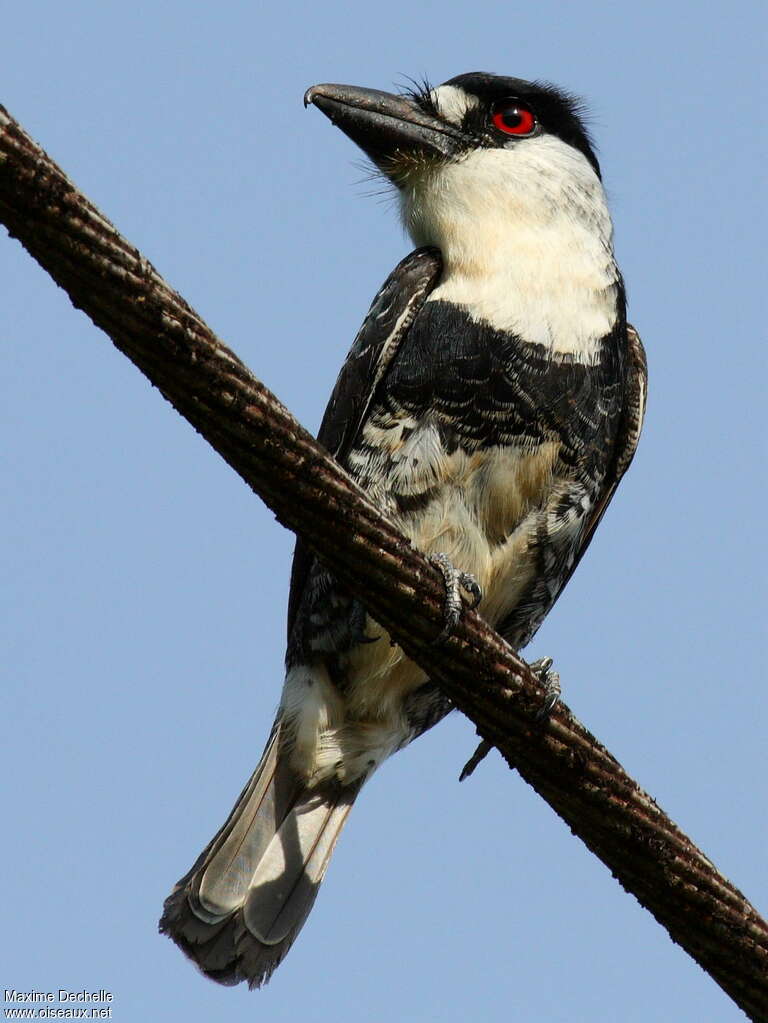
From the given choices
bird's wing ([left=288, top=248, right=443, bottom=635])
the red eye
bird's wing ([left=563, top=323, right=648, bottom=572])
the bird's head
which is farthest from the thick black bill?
bird's wing ([left=563, top=323, right=648, bottom=572])

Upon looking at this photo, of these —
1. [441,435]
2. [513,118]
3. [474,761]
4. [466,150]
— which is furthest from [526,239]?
[474,761]

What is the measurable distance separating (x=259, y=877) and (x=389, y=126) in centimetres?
256

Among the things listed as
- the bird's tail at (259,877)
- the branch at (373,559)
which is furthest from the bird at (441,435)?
the branch at (373,559)

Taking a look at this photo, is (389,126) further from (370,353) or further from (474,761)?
(474,761)

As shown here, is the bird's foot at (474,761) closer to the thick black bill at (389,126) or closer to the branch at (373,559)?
the branch at (373,559)

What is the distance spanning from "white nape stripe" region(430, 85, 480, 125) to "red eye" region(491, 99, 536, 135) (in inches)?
3.6

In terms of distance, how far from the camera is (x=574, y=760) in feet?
10.2

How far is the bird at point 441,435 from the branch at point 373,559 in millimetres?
1130

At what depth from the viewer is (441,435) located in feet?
14.1

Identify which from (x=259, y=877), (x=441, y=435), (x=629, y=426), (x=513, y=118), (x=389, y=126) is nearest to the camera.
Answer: (x=441, y=435)

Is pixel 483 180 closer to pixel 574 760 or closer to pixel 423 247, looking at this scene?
pixel 423 247

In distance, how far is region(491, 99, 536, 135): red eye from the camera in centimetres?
514

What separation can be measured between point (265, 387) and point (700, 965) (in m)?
1.59

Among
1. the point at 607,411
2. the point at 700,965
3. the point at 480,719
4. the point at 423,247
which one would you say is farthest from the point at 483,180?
the point at 700,965
